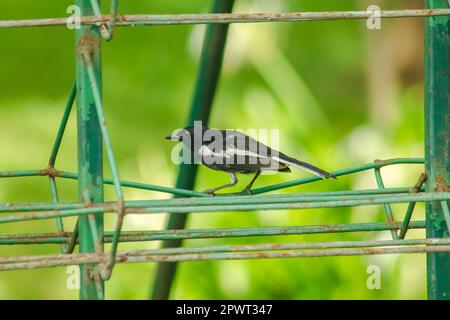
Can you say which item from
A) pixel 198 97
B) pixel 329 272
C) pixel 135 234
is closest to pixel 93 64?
pixel 135 234

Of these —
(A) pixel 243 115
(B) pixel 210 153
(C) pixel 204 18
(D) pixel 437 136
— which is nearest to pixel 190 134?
(B) pixel 210 153

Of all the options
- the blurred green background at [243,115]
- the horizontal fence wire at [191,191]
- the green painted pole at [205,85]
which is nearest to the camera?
the horizontal fence wire at [191,191]

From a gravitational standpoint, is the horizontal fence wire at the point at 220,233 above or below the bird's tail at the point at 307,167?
below

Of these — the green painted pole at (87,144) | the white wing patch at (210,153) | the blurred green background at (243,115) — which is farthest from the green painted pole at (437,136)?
the blurred green background at (243,115)

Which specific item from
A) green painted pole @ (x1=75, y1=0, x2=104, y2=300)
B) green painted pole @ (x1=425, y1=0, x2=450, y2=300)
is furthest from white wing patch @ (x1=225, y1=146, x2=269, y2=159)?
green painted pole @ (x1=75, y1=0, x2=104, y2=300)

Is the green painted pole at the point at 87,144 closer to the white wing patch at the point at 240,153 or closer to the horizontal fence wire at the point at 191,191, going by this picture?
the horizontal fence wire at the point at 191,191

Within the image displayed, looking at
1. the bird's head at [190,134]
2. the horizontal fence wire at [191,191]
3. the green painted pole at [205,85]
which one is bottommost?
the horizontal fence wire at [191,191]
